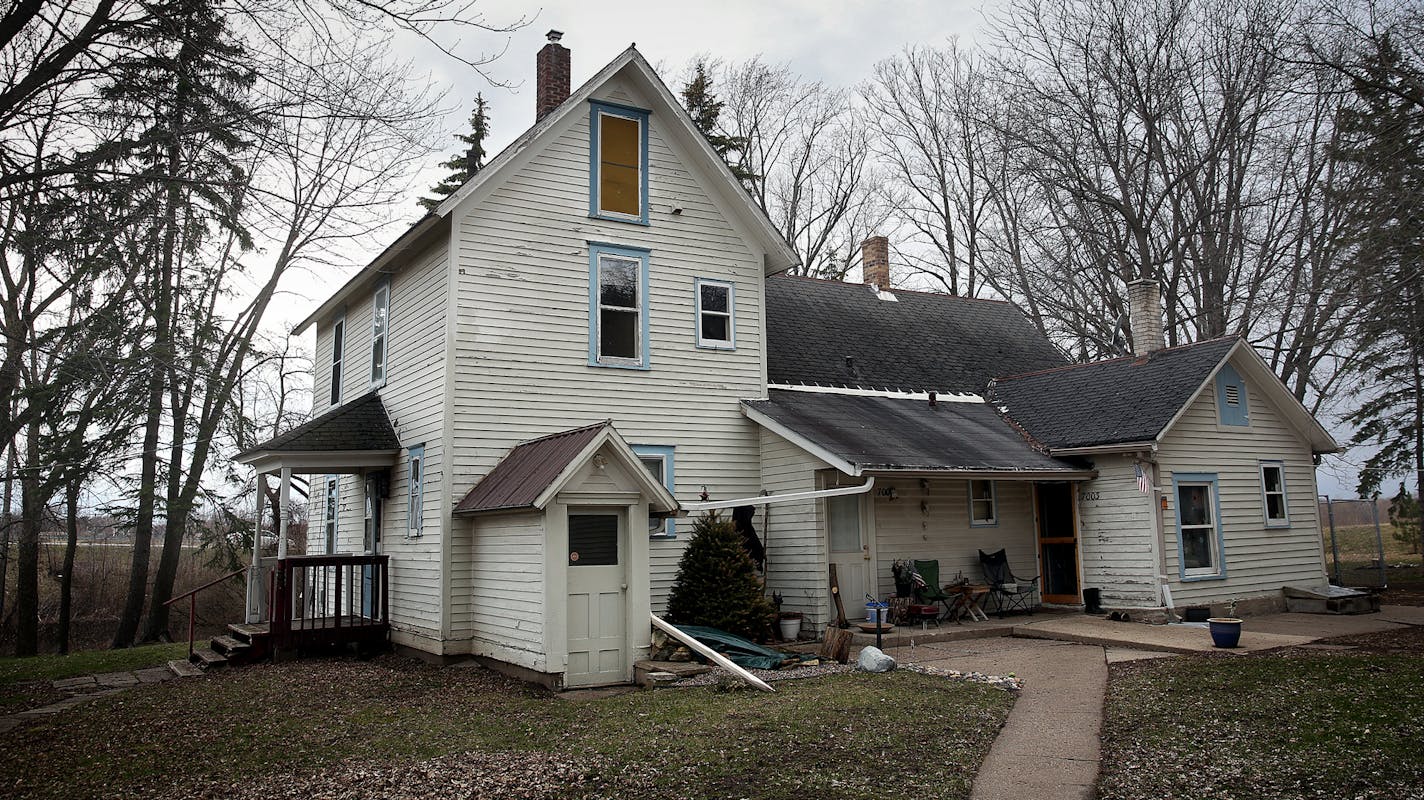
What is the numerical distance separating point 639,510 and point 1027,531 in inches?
338

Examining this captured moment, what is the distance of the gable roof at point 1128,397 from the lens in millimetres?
15836

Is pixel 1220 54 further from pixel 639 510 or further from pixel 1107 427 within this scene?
pixel 639 510

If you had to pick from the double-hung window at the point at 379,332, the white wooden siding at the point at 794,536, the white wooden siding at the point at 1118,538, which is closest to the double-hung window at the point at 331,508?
the double-hung window at the point at 379,332

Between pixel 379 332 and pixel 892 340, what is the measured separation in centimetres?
992

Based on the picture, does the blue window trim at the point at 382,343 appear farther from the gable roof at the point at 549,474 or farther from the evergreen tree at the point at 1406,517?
the evergreen tree at the point at 1406,517

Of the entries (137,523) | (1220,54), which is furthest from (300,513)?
(1220,54)

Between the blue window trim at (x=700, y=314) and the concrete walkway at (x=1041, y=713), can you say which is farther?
the blue window trim at (x=700, y=314)

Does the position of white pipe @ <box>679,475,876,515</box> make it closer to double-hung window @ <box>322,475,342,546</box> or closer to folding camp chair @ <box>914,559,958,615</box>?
folding camp chair @ <box>914,559,958,615</box>

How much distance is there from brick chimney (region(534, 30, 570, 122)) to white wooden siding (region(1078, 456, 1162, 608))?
35.1 feet

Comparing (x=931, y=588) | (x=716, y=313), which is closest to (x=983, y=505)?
(x=931, y=588)

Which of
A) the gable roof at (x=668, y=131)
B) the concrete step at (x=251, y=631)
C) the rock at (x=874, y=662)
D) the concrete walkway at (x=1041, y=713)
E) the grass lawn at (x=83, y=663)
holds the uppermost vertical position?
the gable roof at (x=668, y=131)

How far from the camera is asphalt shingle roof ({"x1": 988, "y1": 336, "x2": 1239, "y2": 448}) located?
624 inches

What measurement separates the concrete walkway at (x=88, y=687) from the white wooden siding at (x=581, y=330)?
4317 mm

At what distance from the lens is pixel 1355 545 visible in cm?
3359
